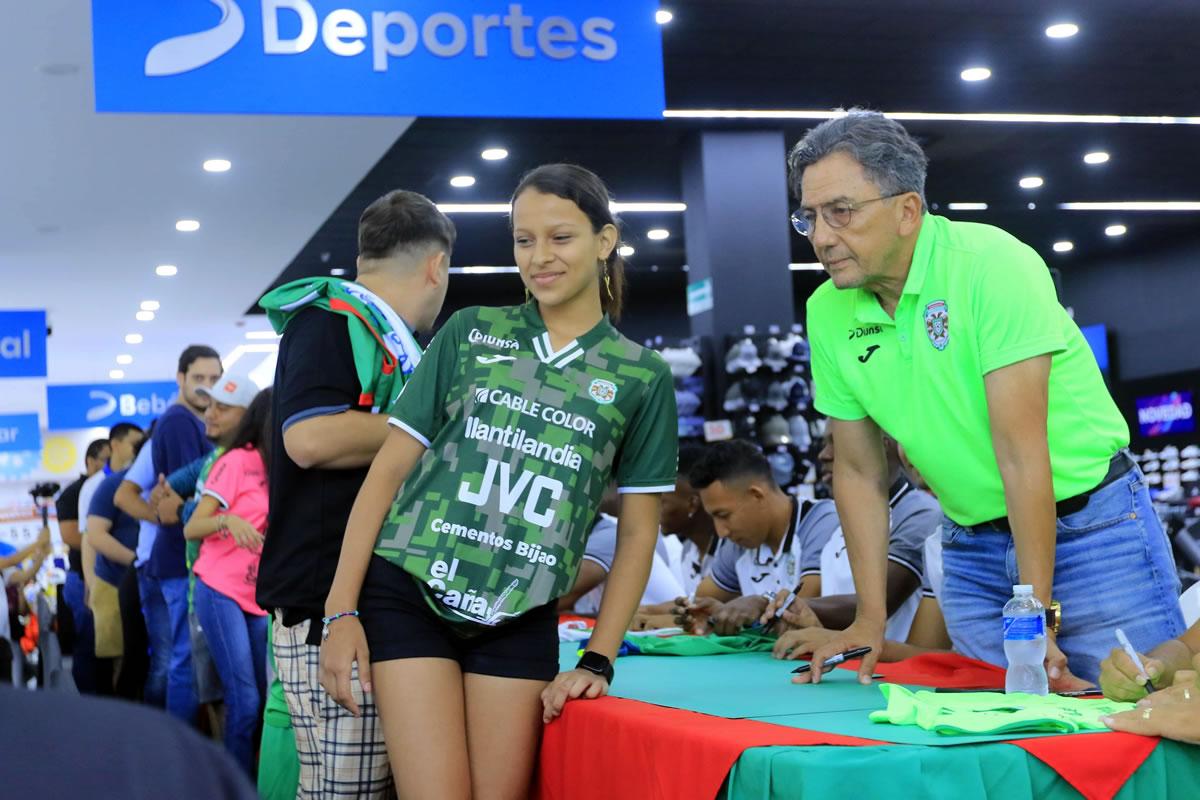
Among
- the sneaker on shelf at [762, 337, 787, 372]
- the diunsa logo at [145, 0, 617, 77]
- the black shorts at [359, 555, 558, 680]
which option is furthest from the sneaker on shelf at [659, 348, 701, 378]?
the black shorts at [359, 555, 558, 680]

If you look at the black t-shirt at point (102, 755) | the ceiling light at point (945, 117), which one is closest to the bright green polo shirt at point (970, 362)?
the black t-shirt at point (102, 755)

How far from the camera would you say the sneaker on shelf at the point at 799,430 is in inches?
346

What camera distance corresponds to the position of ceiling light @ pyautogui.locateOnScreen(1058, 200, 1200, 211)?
13.8 metres

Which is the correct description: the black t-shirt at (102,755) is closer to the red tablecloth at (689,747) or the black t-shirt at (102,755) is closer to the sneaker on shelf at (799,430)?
the red tablecloth at (689,747)

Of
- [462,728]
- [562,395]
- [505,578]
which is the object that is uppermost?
[562,395]

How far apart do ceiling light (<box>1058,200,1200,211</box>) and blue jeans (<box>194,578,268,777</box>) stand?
36.2 feet

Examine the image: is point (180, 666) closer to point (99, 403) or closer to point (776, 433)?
point (776, 433)

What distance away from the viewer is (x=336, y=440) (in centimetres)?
226

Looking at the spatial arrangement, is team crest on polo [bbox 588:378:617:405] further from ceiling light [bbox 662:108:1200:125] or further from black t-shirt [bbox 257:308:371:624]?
ceiling light [bbox 662:108:1200:125]

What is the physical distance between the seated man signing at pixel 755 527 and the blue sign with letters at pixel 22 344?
10876 millimetres

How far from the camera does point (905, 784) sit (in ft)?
4.70

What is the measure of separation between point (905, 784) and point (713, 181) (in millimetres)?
8185

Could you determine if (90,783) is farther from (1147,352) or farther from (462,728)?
(1147,352)

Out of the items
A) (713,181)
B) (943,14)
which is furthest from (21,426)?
(943,14)
